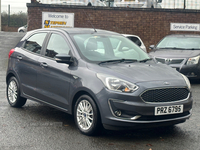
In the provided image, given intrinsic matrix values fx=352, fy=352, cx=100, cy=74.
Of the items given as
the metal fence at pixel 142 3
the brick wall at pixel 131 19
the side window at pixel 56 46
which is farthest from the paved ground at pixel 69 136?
the metal fence at pixel 142 3

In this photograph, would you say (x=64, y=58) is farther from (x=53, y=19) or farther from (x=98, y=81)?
(x=53, y=19)

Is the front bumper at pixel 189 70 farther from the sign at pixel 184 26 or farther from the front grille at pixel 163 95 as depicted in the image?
the sign at pixel 184 26

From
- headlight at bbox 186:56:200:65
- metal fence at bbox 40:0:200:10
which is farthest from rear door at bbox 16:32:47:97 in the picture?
metal fence at bbox 40:0:200:10

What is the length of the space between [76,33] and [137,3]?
13980 millimetres

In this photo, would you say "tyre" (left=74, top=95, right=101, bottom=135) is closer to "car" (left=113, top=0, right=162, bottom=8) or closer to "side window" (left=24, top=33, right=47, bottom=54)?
"side window" (left=24, top=33, right=47, bottom=54)

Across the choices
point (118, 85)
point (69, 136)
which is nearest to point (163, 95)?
point (118, 85)

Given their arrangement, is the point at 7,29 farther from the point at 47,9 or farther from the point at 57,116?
the point at 57,116

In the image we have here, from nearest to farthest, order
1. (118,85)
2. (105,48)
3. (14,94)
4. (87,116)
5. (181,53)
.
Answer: (118,85), (87,116), (105,48), (14,94), (181,53)

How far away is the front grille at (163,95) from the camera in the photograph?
4867 millimetres

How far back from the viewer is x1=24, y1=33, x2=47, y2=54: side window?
6660 mm

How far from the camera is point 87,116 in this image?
17.3 feet

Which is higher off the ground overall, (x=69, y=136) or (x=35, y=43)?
(x=35, y=43)

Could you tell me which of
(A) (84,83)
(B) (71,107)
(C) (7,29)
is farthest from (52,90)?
(C) (7,29)

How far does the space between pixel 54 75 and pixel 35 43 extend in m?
1.21
